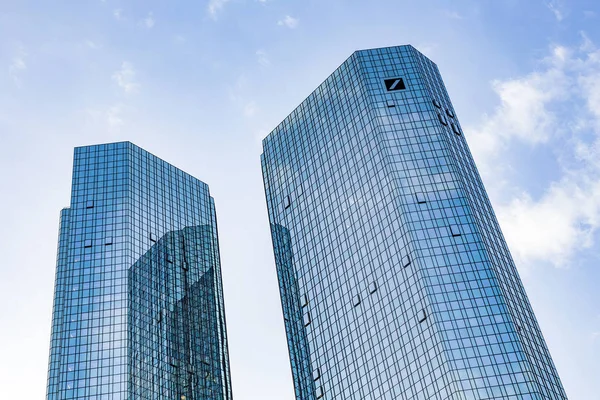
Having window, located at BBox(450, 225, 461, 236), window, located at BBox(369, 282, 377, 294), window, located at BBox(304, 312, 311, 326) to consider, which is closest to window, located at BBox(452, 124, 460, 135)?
window, located at BBox(450, 225, 461, 236)

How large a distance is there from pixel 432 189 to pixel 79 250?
67.1 meters

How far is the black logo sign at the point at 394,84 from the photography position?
12344 centimetres

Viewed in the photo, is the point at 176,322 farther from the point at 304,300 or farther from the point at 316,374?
the point at 316,374

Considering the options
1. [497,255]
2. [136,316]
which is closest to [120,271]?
[136,316]

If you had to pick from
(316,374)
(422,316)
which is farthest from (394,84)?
(316,374)

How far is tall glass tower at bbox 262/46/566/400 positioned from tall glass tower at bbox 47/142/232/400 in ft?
84.2

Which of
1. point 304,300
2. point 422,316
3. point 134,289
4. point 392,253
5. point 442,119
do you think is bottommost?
point 422,316

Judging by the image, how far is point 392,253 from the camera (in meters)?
106

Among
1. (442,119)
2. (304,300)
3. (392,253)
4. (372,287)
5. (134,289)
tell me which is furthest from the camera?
(134,289)

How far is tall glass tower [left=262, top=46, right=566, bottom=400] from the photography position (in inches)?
3659

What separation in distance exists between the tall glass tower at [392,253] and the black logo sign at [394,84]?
0.57 ft

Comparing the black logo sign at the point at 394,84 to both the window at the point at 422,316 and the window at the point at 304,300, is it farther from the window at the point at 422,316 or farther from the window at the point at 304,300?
the window at the point at 422,316

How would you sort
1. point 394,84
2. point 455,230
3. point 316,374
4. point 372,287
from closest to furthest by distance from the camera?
point 455,230, point 372,287, point 316,374, point 394,84

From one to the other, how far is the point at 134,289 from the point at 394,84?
5927 centimetres
